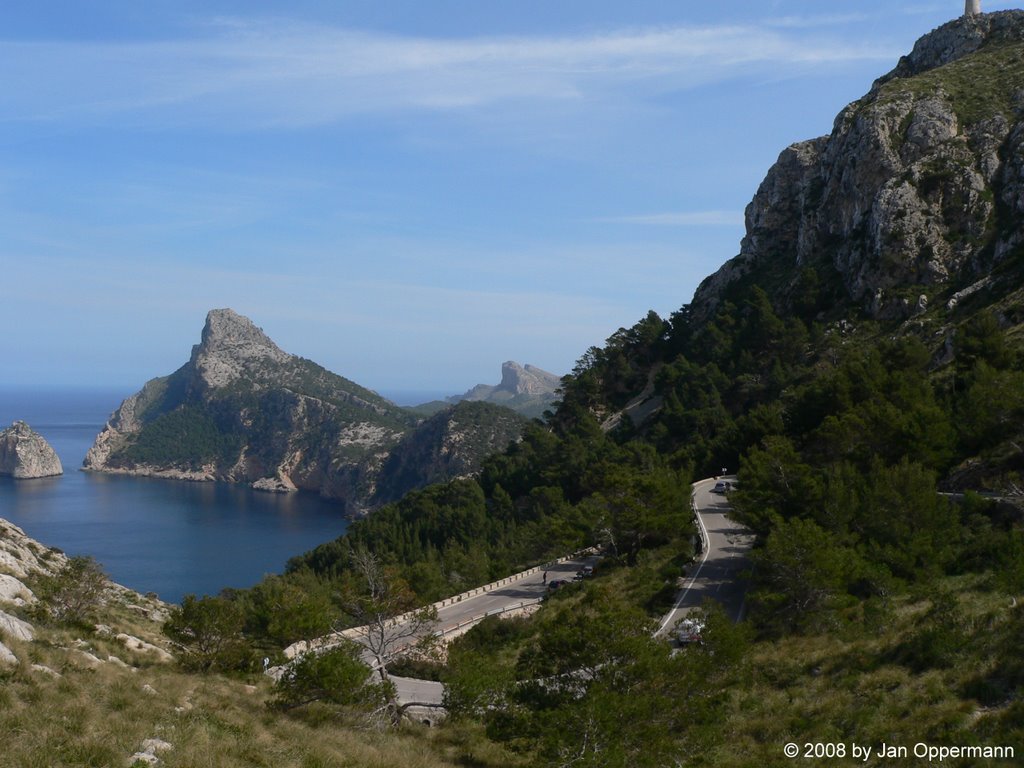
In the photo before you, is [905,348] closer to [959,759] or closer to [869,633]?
[869,633]

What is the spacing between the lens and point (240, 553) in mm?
105312

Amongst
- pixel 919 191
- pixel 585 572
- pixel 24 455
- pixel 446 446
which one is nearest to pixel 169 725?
pixel 585 572

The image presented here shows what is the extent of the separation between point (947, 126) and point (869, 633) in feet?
208

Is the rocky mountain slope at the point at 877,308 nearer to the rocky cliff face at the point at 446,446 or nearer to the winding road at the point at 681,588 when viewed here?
the winding road at the point at 681,588

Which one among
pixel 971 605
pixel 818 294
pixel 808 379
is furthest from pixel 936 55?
pixel 971 605

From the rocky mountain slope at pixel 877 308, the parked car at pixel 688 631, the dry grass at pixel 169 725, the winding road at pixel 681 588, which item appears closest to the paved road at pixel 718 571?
the winding road at pixel 681 588

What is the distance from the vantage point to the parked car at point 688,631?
69.8 ft

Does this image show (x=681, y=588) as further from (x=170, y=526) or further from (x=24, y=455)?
(x=24, y=455)

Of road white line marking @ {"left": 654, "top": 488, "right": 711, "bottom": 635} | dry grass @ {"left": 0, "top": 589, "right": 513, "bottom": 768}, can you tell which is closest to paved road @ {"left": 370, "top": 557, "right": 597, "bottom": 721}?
dry grass @ {"left": 0, "top": 589, "right": 513, "bottom": 768}

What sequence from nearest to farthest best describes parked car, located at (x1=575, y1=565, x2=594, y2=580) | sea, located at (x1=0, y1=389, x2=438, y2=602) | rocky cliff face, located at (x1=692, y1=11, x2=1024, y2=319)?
parked car, located at (x1=575, y1=565, x2=594, y2=580) < rocky cliff face, located at (x1=692, y1=11, x2=1024, y2=319) < sea, located at (x1=0, y1=389, x2=438, y2=602)

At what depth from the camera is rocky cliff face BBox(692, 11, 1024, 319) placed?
6119 centimetres

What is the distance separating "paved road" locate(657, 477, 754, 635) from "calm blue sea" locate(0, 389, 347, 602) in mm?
61674

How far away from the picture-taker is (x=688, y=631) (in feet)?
71.6

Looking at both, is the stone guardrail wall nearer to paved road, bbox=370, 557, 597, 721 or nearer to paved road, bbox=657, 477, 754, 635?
paved road, bbox=370, 557, 597, 721
